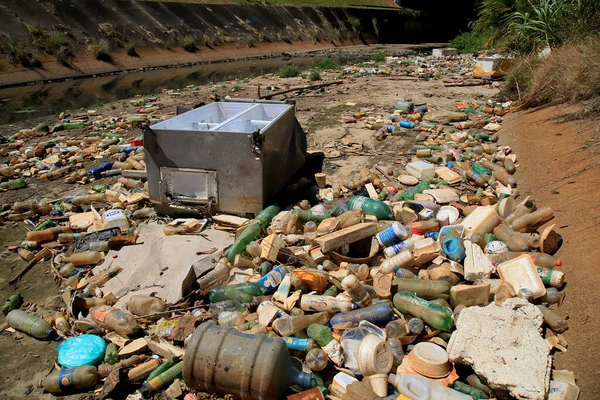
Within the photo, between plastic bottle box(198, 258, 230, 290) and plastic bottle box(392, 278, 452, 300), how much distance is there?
1366 mm

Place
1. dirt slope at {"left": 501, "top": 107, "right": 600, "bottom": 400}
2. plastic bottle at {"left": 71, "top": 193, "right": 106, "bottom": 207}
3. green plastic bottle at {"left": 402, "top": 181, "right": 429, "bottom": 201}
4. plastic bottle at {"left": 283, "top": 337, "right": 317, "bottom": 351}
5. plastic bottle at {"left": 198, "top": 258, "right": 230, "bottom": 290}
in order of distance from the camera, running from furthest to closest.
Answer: plastic bottle at {"left": 71, "top": 193, "right": 106, "bottom": 207} < green plastic bottle at {"left": 402, "top": 181, "right": 429, "bottom": 201} < plastic bottle at {"left": 198, "top": 258, "right": 230, "bottom": 290} < plastic bottle at {"left": 283, "top": 337, "right": 317, "bottom": 351} < dirt slope at {"left": 501, "top": 107, "right": 600, "bottom": 400}

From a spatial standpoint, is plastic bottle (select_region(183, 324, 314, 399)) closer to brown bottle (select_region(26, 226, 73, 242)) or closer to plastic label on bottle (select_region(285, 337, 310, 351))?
plastic label on bottle (select_region(285, 337, 310, 351))

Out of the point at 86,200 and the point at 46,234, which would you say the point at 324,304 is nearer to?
the point at 46,234

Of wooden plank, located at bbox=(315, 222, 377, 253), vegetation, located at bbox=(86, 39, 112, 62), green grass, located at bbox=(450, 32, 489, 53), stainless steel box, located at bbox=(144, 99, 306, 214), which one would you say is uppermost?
vegetation, located at bbox=(86, 39, 112, 62)

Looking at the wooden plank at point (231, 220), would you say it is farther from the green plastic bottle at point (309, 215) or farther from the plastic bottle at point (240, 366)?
the plastic bottle at point (240, 366)

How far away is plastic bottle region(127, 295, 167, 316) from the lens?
3.32 m

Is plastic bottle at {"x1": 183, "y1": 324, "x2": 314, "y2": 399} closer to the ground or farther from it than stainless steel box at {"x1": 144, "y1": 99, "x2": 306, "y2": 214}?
closer to the ground

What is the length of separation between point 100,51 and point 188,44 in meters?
6.03

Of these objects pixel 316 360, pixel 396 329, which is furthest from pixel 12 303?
pixel 396 329

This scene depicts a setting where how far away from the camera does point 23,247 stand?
4.60 metres

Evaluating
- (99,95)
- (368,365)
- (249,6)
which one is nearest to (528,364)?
(368,365)

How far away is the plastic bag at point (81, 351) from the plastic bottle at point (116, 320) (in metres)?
0.12

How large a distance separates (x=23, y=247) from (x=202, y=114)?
2.65 m

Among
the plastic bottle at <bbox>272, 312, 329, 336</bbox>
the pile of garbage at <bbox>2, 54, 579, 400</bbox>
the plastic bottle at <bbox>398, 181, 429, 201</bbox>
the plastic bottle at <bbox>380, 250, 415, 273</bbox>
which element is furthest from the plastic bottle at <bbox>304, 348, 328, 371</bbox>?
the plastic bottle at <bbox>398, 181, 429, 201</bbox>
